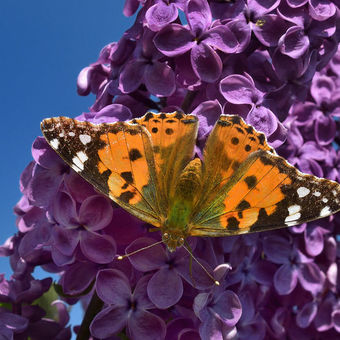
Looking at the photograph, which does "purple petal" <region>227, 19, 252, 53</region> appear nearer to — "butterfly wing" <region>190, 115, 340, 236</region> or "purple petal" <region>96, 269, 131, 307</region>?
"butterfly wing" <region>190, 115, 340, 236</region>

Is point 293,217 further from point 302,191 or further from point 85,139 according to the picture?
point 85,139

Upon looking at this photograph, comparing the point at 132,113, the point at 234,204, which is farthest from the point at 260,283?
the point at 132,113

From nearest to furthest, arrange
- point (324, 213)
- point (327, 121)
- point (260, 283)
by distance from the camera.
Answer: point (324, 213)
point (260, 283)
point (327, 121)

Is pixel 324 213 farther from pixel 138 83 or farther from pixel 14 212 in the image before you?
pixel 14 212

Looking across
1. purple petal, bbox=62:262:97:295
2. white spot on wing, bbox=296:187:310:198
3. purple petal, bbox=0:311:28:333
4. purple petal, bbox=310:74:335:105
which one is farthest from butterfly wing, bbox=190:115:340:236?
purple petal, bbox=310:74:335:105

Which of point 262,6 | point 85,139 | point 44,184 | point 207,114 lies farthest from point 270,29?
point 44,184

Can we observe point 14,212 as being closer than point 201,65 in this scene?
No
